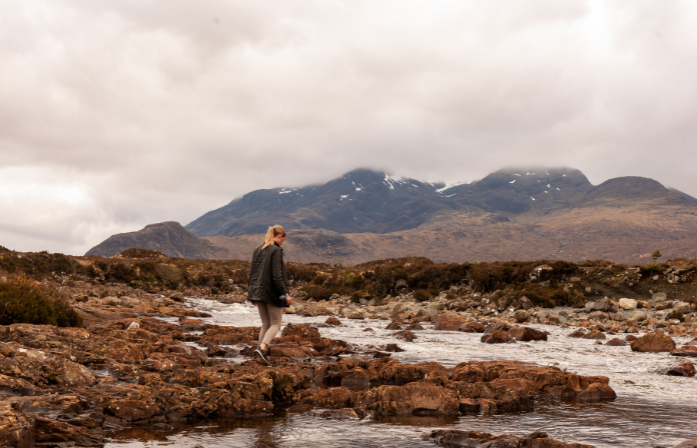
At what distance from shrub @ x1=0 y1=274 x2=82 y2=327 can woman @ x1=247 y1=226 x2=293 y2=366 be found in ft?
20.6

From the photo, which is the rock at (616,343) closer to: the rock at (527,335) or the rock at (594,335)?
the rock at (594,335)

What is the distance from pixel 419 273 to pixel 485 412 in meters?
Result: 34.7

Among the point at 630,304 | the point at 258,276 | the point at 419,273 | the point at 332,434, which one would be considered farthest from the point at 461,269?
the point at 332,434

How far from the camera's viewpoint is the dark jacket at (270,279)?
10.2 m

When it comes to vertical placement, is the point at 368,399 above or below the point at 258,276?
below

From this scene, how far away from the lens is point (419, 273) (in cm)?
4206

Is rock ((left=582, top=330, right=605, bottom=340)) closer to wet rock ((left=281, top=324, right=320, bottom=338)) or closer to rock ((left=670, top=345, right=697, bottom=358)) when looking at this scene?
rock ((left=670, top=345, right=697, bottom=358))

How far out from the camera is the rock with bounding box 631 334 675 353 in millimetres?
14507

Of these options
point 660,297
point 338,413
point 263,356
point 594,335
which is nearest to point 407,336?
point 594,335

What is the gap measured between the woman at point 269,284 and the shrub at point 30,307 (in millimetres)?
6280

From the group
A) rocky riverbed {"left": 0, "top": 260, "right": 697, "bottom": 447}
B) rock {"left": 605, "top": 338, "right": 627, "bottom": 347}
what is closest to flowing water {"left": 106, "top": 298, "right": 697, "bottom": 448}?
rocky riverbed {"left": 0, "top": 260, "right": 697, "bottom": 447}

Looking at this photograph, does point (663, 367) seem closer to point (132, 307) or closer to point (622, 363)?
point (622, 363)

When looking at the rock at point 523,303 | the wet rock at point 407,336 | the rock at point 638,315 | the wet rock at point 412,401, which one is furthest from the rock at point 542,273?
the wet rock at point 412,401

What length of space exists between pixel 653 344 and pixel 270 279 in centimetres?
1280
